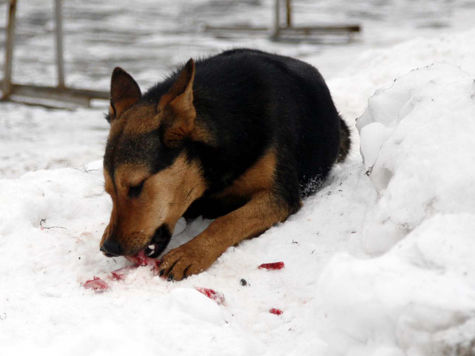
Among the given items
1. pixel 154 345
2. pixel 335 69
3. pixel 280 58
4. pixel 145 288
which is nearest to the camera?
pixel 154 345

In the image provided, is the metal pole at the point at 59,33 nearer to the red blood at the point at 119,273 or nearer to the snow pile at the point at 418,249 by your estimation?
the red blood at the point at 119,273

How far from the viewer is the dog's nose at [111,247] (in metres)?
3.31

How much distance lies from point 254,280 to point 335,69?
8513 millimetres

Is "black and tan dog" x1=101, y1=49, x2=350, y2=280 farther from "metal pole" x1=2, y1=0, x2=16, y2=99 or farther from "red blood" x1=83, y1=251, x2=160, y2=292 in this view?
"metal pole" x1=2, y1=0, x2=16, y2=99

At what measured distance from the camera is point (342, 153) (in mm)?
5578

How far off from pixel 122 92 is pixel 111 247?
1178 mm

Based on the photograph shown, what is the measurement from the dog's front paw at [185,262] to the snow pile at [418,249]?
1061 mm

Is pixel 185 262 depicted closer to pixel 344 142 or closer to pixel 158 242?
pixel 158 242

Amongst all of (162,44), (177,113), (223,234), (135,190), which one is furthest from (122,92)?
(162,44)

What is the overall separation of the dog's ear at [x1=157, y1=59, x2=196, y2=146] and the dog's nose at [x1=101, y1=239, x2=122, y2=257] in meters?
0.66

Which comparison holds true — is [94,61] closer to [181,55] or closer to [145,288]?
[181,55]

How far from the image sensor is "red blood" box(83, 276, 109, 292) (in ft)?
10.6

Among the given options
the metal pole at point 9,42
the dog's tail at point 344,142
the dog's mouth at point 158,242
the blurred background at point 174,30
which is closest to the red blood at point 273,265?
the dog's mouth at point 158,242

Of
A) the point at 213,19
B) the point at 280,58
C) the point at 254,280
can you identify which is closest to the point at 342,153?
the point at 280,58
